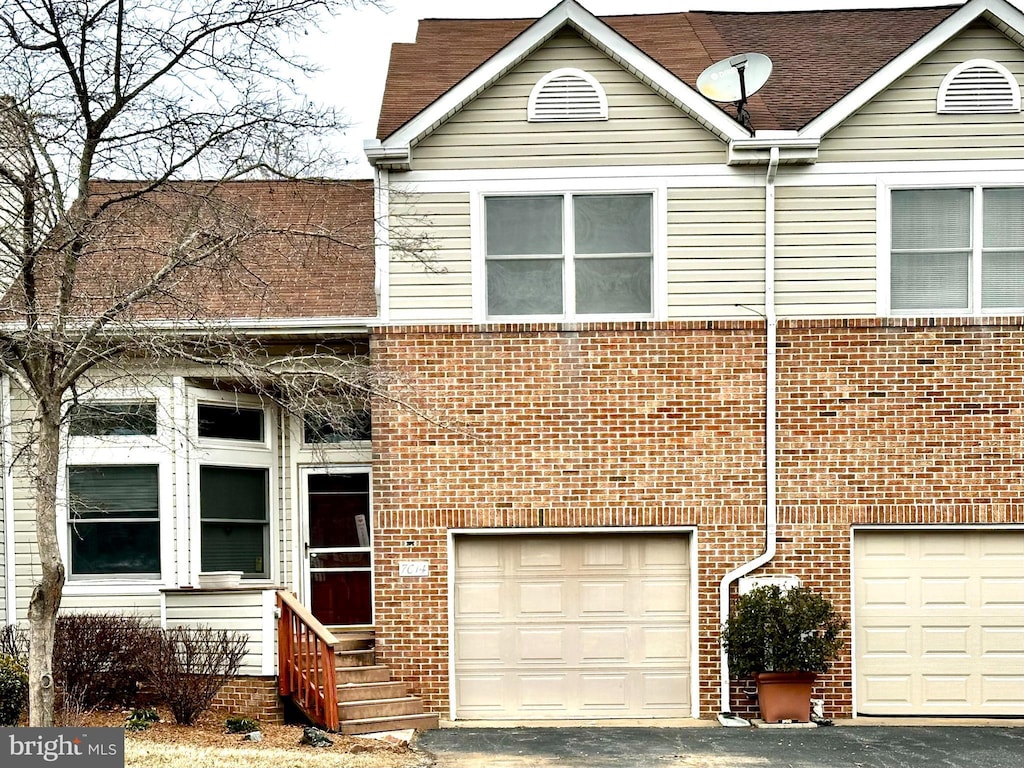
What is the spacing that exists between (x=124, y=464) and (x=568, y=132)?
598 centimetres

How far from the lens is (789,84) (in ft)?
51.4

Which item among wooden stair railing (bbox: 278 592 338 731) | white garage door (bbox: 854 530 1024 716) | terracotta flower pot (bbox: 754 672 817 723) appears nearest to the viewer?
wooden stair railing (bbox: 278 592 338 731)

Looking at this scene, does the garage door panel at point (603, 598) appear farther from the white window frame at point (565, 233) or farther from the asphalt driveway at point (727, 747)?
the white window frame at point (565, 233)

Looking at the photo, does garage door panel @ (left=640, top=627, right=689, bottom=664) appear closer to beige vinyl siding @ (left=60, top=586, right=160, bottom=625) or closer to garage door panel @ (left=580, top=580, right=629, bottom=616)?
garage door panel @ (left=580, top=580, right=629, bottom=616)

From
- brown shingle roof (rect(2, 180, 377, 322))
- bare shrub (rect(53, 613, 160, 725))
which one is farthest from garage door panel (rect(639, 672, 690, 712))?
bare shrub (rect(53, 613, 160, 725))

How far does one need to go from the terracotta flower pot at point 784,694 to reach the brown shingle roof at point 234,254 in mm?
5726

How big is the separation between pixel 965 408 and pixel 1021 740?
3339 mm

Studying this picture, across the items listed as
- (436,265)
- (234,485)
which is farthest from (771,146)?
(234,485)

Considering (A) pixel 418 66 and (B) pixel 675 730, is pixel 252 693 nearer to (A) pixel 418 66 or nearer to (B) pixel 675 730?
(B) pixel 675 730

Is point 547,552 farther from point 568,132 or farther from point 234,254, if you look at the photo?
point 234,254

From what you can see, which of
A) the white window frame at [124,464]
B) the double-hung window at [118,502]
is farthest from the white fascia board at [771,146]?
the double-hung window at [118,502]

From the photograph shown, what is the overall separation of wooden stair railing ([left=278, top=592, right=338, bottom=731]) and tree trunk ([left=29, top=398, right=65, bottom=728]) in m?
2.79

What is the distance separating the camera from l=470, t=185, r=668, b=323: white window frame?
1391 cm

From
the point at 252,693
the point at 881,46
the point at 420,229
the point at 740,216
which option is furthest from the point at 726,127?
the point at 252,693
